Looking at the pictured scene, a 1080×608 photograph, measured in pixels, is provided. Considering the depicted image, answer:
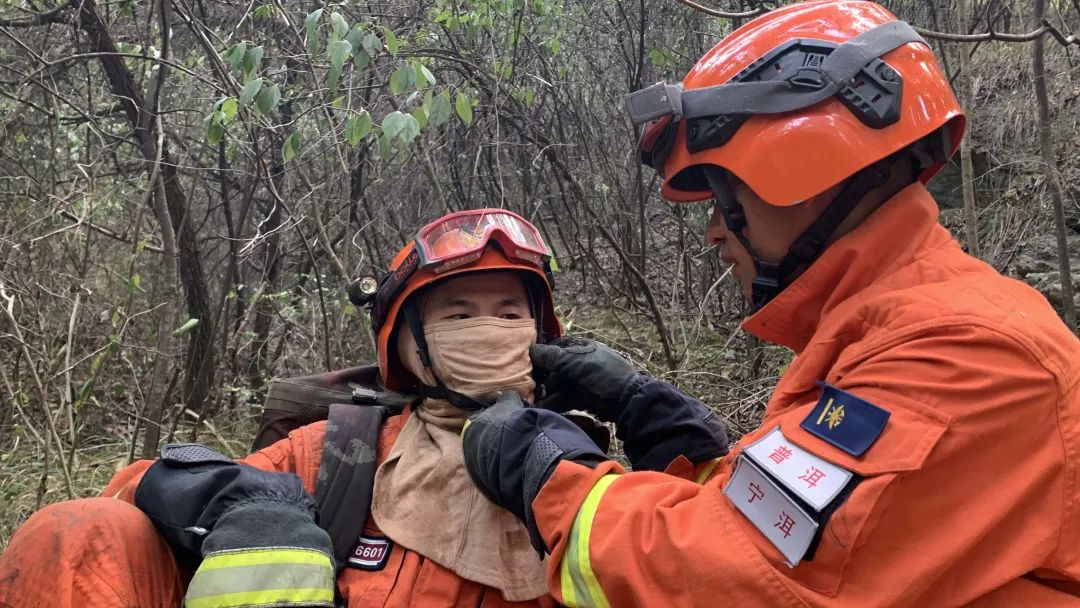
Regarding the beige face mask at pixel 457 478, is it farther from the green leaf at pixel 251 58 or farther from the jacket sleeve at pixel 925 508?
the green leaf at pixel 251 58

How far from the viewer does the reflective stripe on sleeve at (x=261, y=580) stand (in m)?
1.70

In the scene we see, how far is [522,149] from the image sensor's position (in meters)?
6.66

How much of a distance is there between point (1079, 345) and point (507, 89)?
4.70 meters

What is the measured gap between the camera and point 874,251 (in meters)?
1.57

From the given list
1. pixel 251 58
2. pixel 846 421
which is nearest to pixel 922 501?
pixel 846 421

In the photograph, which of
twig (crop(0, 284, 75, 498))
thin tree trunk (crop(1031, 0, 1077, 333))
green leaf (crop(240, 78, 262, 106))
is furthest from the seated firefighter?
thin tree trunk (crop(1031, 0, 1077, 333))

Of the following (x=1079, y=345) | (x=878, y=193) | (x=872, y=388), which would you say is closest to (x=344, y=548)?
(x=872, y=388)

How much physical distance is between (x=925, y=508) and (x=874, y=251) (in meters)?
0.59

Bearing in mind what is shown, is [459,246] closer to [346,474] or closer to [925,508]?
[346,474]

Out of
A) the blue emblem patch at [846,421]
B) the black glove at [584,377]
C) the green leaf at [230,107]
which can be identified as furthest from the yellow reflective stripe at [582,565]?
the green leaf at [230,107]

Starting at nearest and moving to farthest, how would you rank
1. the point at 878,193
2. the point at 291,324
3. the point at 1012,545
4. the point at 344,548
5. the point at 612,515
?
the point at 1012,545
the point at 612,515
the point at 878,193
the point at 344,548
the point at 291,324

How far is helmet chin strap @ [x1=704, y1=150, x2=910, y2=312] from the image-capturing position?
1.64 meters

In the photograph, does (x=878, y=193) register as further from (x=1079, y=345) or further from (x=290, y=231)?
(x=290, y=231)

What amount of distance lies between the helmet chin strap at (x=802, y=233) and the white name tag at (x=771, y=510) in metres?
0.54
